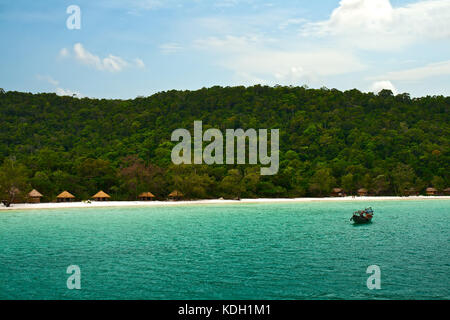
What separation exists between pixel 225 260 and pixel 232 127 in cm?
7792

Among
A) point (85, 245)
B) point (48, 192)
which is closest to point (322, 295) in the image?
point (85, 245)

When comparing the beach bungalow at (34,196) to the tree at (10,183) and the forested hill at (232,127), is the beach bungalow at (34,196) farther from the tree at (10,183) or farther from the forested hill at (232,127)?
the tree at (10,183)

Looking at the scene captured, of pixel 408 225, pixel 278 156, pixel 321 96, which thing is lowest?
pixel 408 225

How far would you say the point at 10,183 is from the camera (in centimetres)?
4791

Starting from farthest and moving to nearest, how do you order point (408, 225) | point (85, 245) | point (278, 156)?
point (278, 156), point (408, 225), point (85, 245)

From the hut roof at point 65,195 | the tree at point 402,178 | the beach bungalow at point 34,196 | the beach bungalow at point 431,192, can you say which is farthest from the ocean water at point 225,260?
the beach bungalow at point 431,192

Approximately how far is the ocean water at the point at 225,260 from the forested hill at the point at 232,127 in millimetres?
30741

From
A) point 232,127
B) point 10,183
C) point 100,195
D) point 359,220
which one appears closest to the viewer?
point 359,220

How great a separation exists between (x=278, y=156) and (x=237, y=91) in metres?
37.7

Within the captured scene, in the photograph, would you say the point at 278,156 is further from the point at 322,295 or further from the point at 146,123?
the point at 322,295

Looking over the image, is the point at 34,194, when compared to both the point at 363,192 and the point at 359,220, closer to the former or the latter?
the point at 359,220

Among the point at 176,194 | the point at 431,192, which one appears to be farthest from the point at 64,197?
the point at 431,192

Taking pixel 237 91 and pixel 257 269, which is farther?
pixel 237 91
